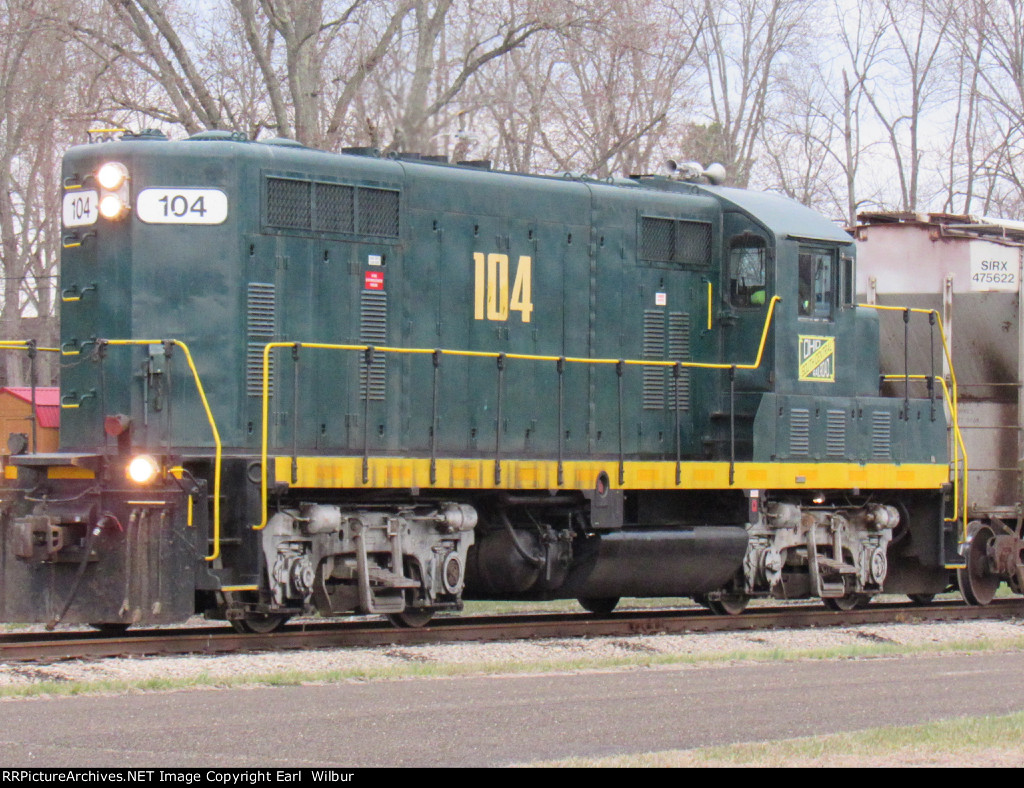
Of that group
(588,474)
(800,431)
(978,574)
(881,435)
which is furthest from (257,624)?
(978,574)

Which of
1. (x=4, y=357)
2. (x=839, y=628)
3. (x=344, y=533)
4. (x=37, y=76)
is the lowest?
(x=839, y=628)

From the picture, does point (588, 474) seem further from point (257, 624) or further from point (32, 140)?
point (32, 140)

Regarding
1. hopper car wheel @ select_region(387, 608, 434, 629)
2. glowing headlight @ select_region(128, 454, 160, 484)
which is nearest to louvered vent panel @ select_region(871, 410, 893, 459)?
hopper car wheel @ select_region(387, 608, 434, 629)

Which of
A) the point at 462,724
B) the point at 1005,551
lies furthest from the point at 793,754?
the point at 1005,551

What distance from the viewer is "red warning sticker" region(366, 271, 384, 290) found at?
12258mm

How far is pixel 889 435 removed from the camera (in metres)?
14.9

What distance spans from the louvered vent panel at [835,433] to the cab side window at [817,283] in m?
0.94

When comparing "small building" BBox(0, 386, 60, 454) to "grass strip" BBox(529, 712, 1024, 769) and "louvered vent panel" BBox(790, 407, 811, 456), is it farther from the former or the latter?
"grass strip" BBox(529, 712, 1024, 769)

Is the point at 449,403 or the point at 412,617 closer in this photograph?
the point at 412,617

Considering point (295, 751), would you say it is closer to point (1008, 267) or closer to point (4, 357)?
point (1008, 267)

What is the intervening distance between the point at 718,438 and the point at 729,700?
233 inches

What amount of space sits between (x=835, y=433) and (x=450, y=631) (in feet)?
15.0

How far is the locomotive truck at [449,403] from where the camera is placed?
11062 mm

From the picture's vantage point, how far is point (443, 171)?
12.7 m
